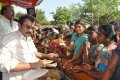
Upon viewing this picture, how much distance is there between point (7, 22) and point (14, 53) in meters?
2.51

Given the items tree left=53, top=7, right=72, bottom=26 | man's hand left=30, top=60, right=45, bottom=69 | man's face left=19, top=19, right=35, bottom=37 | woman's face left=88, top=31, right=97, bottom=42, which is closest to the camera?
man's hand left=30, top=60, right=45, bottom=69

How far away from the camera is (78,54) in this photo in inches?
239

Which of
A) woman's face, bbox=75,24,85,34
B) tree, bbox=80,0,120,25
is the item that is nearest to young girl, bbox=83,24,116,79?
woman's face, bbox=75,24,85,34

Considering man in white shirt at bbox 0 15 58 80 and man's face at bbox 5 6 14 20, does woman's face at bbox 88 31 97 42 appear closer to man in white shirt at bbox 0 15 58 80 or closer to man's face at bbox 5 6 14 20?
man's face at bbox 5 6 14 20

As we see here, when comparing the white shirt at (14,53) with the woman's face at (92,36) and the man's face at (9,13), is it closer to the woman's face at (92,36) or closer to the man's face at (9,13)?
the woman's face at (92,36)

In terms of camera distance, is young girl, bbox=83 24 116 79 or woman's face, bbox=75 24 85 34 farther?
woman's face, bbox=75 24 85 34

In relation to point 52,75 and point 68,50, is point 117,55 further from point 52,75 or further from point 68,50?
point 68,50

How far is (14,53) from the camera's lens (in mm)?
3953

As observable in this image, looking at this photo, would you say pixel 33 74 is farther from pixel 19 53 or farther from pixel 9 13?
pixel 9 13

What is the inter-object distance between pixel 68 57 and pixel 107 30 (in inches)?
105

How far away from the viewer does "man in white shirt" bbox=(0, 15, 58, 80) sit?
381cm

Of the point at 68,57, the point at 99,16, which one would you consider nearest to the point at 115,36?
the point at 68,57

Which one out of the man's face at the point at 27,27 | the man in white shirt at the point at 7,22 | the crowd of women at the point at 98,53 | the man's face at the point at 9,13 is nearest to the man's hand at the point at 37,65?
the man's face at the point at 27,27

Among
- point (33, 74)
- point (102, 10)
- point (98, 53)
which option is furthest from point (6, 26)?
point (102, 10)
